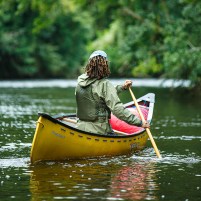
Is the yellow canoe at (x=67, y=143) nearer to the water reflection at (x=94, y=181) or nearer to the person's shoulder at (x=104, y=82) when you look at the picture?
the water reflection at (x=94, y=181)

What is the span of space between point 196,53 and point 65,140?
14514mm

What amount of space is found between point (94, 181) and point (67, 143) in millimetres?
1967

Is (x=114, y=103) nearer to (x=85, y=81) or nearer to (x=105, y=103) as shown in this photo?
(x=105, y=103)

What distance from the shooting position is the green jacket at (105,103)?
483 inches

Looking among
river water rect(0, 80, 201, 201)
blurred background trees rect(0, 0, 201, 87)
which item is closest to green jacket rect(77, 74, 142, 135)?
river water rect(0, 80, 201, 201)

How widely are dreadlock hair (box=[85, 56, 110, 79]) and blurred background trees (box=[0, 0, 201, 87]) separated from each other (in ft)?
42.7

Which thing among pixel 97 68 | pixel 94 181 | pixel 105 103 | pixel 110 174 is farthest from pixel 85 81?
pixel 94 181

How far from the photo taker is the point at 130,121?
12.4m

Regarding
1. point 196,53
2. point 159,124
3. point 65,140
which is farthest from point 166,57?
point 65,140

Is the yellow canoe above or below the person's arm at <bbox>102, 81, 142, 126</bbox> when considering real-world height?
below

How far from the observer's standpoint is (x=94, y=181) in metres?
10.1

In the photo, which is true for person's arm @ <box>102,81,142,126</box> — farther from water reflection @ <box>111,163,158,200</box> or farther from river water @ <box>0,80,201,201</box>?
water reflection @ <box>111,163,158,200</box>

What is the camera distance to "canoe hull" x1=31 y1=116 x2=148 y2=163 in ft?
38.0

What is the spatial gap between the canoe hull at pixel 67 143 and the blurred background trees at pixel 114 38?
13.0 metres
